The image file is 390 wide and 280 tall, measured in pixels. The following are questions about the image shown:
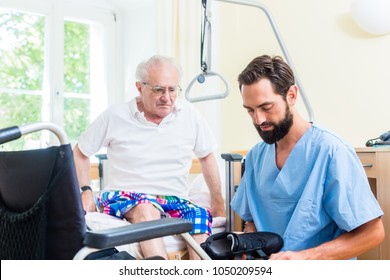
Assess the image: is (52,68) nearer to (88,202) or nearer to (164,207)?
(88,202)

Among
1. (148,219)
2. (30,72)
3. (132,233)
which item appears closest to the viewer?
(132,233)

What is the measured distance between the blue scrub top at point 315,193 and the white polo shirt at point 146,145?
2.05 ft

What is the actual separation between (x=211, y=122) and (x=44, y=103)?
1.23m

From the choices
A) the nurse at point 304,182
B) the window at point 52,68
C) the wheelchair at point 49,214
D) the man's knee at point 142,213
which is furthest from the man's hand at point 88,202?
the window at point 52,68

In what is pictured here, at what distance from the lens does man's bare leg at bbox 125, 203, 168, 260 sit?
73.6 inches

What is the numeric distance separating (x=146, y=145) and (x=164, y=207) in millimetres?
294

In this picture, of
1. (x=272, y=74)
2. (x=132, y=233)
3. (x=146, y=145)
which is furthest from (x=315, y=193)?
(x=146, y=145)

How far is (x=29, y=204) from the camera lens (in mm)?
1165

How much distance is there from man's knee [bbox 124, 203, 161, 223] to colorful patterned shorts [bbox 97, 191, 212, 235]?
20 millimetres

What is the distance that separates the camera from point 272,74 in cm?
155

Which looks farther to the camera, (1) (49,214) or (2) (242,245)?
(2) (242,245)

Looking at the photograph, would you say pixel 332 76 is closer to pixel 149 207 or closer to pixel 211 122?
pixel 211 122

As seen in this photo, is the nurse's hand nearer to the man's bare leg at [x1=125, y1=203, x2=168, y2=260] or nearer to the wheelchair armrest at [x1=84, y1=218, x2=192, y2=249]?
the wheelchair armrest at [x1=84, y1=218, x2=192, y2=249]
